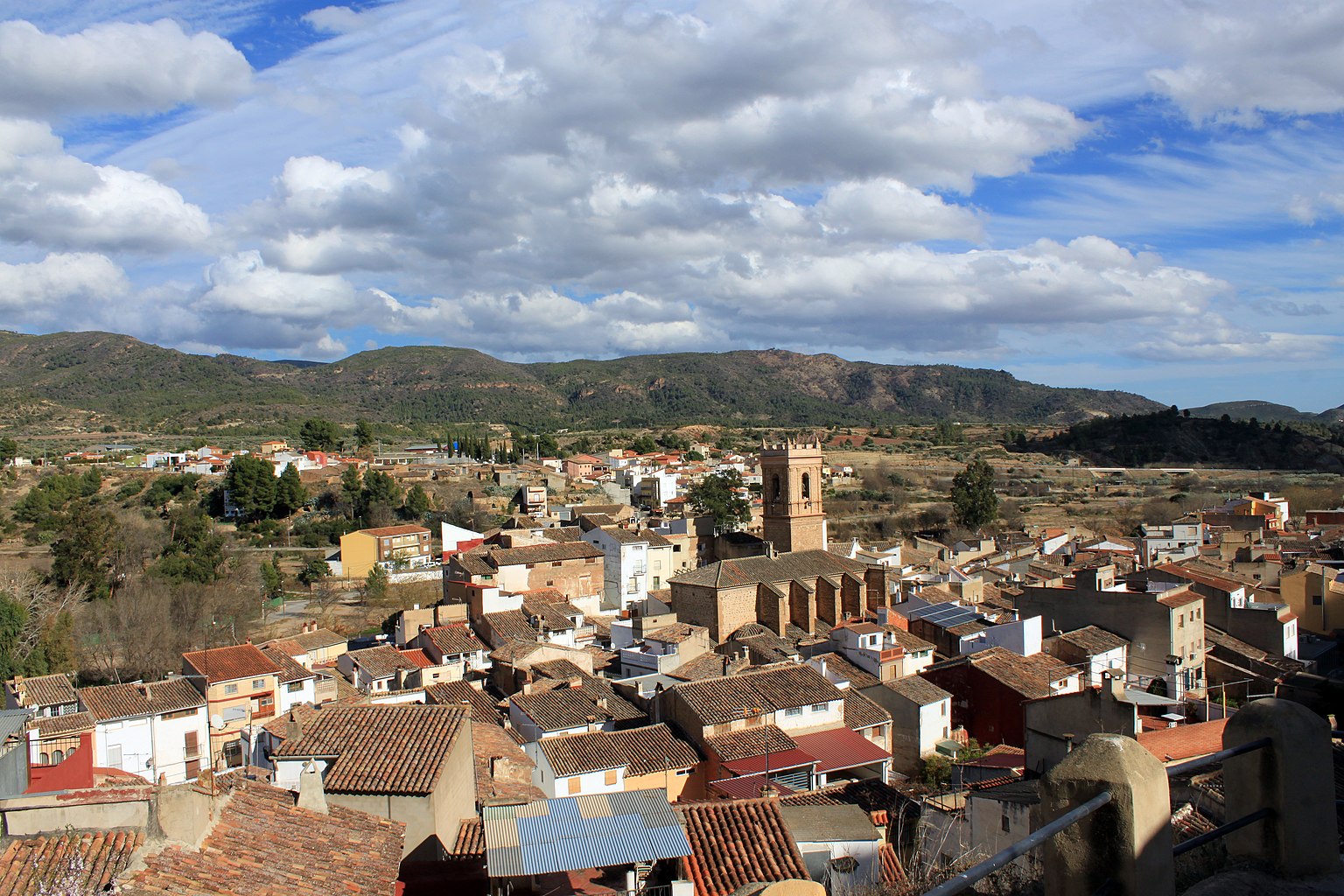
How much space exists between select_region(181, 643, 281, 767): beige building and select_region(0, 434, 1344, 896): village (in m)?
0.09

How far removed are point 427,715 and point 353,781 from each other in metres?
1.83

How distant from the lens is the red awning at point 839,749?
17.1 metres

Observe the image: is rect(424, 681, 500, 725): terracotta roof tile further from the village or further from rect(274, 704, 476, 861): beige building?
rect(274, 704, 476, 861): beige building

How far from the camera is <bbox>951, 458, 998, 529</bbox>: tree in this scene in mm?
54156

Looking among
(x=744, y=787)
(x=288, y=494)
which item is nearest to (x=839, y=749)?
(x=744, y=787)

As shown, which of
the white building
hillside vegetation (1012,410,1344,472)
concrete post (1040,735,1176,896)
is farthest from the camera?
hillside vegetation (1012,410,1344,472)

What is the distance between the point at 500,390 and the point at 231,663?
127692 mm

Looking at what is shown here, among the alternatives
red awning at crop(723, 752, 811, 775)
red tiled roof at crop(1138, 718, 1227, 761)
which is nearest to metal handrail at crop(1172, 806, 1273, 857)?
red tiled roof at crop(1138, 718, 1227, 761)

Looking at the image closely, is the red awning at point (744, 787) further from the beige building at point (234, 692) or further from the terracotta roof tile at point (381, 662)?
the terracotta roof tile at point (381, 662)

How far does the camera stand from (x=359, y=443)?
80.7m

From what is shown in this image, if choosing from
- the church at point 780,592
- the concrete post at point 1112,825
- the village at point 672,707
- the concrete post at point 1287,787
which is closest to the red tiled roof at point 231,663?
the village at point 672,707

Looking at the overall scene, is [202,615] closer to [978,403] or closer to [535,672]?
[535,672]

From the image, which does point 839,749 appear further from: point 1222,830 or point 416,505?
point 416,505

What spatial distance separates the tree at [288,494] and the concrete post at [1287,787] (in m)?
57.2
